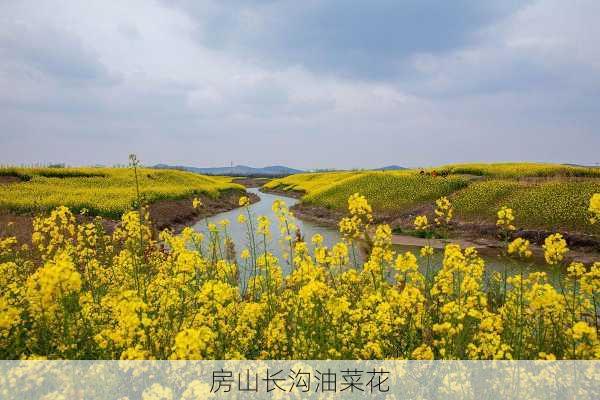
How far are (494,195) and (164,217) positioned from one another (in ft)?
67.0

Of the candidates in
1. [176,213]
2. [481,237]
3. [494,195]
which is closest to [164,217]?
[176,213]

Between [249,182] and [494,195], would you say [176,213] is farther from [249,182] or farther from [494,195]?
[249,182]

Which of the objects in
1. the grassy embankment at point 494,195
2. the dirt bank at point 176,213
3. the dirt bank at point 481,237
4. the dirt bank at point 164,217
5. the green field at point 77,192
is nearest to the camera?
the dirt bank at point 164,217

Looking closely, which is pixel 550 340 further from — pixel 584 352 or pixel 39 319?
pixel 39 319

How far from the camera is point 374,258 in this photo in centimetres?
606

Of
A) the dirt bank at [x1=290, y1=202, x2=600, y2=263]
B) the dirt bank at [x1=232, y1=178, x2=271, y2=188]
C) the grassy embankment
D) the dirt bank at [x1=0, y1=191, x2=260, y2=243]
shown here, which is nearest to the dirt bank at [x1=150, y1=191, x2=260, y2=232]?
the dirt bank at [x1=0, y1=191, x2=260, y2=243]

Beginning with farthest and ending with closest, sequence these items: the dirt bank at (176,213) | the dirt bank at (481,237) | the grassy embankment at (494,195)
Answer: the dirt bank at (176,213)
the grassy embankment at (494,195)
the dirt bank at (481,237)

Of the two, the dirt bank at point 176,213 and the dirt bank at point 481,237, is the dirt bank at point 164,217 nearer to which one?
the dirt bank at point 176,213

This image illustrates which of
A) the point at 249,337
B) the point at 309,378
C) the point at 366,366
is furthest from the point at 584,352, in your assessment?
the point at 249,337

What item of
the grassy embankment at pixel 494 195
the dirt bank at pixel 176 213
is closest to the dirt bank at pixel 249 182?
the dirt bank at pixel 176 213

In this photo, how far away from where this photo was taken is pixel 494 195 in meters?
24.6

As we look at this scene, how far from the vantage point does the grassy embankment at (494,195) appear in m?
19.6

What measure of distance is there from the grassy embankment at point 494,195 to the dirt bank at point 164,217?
8790 millimetres

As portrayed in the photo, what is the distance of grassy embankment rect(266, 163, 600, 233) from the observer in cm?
1964
